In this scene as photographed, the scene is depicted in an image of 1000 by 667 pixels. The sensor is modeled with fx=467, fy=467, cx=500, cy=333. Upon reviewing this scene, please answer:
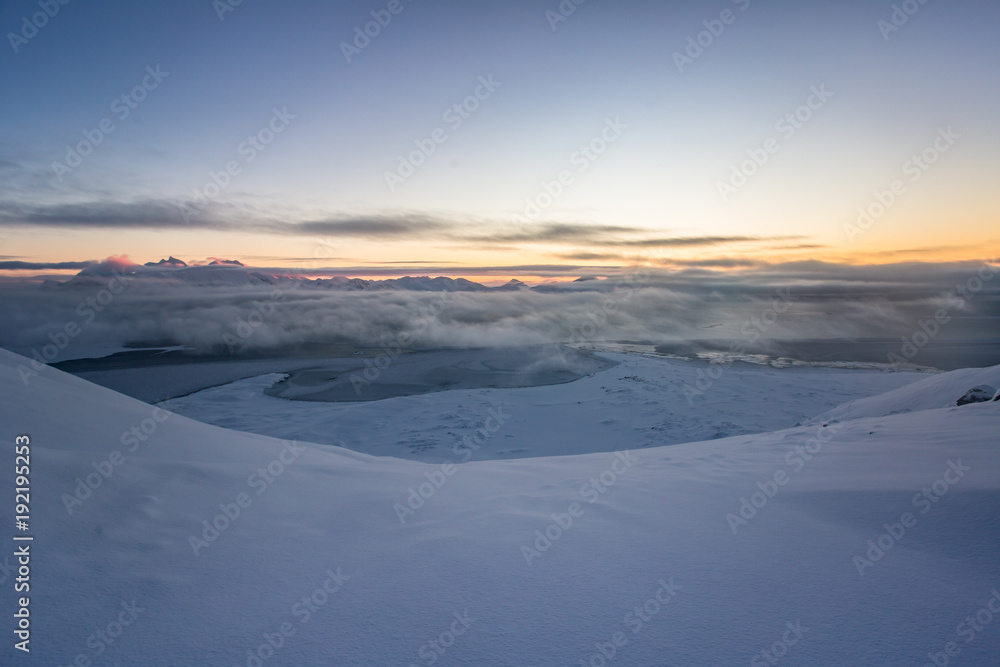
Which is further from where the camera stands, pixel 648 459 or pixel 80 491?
pixel 648 459

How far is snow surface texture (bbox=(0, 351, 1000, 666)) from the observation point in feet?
7.18

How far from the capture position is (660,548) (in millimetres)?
3113

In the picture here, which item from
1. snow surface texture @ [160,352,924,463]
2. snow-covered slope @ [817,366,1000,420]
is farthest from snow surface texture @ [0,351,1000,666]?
snow surface texture @ [160,352,924,463]

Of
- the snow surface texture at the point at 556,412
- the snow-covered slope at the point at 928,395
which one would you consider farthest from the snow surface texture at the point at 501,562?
the snow surface texture at the point at 556,412

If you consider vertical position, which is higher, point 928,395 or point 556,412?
point 556,412

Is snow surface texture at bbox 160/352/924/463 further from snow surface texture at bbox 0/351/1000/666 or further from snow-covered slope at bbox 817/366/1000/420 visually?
snow surface texture at bbox 0/351/1000/666

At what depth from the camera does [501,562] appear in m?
2.94

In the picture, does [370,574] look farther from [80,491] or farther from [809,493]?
[809,493]

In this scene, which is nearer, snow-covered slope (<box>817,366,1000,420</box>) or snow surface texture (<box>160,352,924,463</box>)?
snow-covered slope (<box>817,366,1000,420</box>)

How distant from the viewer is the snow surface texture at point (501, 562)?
7.18 feet

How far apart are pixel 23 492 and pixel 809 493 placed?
5994mm

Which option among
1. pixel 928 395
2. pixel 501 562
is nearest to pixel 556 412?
pixel 928 395

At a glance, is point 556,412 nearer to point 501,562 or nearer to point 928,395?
point 928,395

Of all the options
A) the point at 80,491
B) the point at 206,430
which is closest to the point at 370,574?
the point at 80,491
